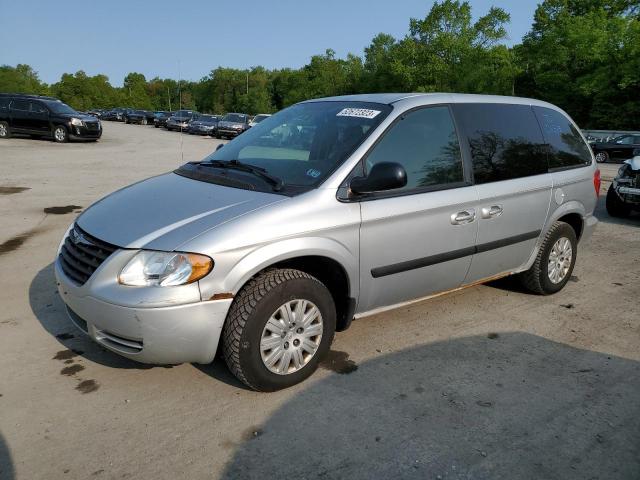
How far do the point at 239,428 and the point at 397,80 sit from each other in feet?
200

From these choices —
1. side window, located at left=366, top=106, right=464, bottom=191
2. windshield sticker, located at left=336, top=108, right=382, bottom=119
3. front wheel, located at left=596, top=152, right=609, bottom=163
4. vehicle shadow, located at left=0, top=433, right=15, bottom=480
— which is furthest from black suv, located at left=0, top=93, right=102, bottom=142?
front wheel, located at left=596, top=152, right=609, bottom=163

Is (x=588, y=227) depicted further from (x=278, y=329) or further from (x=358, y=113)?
(x=278, y=329)

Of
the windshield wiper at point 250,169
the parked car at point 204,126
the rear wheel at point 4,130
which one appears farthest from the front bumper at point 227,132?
the windshield wiper at point 250,169

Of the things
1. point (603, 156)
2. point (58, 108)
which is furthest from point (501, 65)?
point (58, 108)

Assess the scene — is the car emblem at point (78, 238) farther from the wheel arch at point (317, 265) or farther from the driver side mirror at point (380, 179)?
the driver side mirror at point (380, 179)

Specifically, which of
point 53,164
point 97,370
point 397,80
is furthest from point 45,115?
point 397,80

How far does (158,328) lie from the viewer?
2820mm

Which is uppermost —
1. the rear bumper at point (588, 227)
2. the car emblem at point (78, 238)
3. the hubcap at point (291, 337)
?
the car emblem at point (78, 238)

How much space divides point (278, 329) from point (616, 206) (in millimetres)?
8298

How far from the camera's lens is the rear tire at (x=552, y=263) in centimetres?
477

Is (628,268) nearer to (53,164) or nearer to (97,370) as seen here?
(97,370)

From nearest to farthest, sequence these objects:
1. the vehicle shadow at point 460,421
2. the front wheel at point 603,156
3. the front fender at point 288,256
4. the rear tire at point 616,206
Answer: the vehicle shadow at point 460,421
the front fender at point 288,256
the rear tire at point 616,206
the front wheel at point 603,156

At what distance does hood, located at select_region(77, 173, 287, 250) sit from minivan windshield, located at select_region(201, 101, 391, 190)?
14.8 inches

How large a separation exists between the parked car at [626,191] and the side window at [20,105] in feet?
69.7
